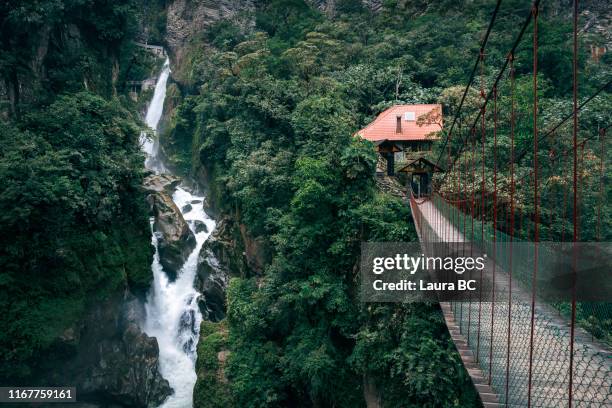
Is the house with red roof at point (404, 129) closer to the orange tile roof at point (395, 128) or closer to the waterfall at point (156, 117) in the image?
the orange tile roof at point (395, 128)

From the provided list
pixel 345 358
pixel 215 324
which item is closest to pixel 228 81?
pixel 215 324

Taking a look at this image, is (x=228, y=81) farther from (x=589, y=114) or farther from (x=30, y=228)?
(x=589, y=114)

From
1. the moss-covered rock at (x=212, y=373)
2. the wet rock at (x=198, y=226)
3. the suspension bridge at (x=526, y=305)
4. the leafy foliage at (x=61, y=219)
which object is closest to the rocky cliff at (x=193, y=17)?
the wet rock at (x=198, y=226)

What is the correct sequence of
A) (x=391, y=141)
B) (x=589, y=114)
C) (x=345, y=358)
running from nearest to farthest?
1. (x=345, y=358)
2. (x=589, y=114)
3. (x=391, y=141)

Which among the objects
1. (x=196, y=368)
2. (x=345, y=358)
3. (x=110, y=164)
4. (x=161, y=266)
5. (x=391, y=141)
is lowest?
(x=196, y=368)

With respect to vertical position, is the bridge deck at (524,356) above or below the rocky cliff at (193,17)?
below
